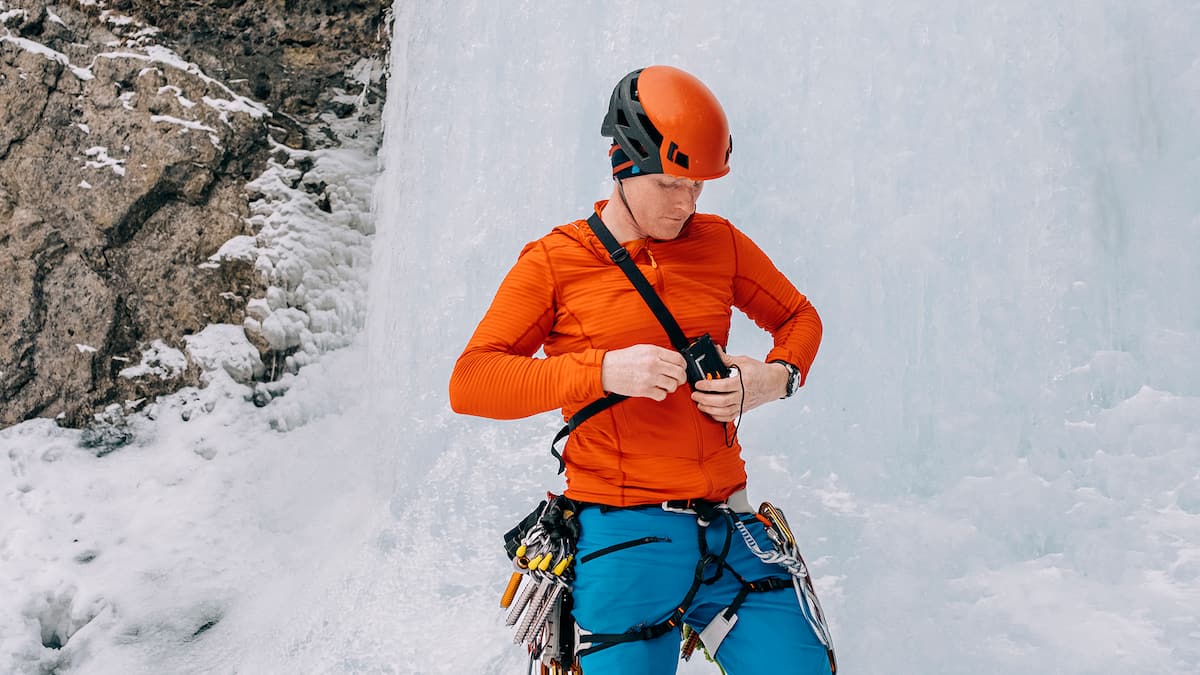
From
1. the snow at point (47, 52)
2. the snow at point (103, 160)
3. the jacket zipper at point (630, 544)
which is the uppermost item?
the snow at point (47, 52)

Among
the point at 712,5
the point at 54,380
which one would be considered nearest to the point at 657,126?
the point at 712,5

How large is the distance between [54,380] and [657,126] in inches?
168

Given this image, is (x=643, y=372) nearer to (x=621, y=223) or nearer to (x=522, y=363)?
(x=522, y=363)

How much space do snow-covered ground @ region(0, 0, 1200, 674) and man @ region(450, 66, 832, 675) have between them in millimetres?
1107

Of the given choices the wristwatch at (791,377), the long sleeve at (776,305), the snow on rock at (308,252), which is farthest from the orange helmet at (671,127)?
the snow on rock at (308,252)

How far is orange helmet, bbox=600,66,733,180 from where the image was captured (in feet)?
4.80

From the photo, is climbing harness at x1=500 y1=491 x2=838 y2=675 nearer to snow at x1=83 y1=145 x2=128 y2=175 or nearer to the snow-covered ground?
the snow-covered ground

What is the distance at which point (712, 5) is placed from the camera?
3.24 meters

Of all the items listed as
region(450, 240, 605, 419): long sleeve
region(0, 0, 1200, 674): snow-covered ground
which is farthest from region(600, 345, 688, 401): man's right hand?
region(0, 0, 1200, 674): snow-covered ground

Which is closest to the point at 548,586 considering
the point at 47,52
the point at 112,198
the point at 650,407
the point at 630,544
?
the point at 630,544

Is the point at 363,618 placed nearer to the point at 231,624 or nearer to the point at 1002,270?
the point at 231,624

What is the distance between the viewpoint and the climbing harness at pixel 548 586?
1552 mm

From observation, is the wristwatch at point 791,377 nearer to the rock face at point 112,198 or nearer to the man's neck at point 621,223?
the man's neck at point 621,223

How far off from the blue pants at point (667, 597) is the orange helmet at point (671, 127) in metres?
0.55
